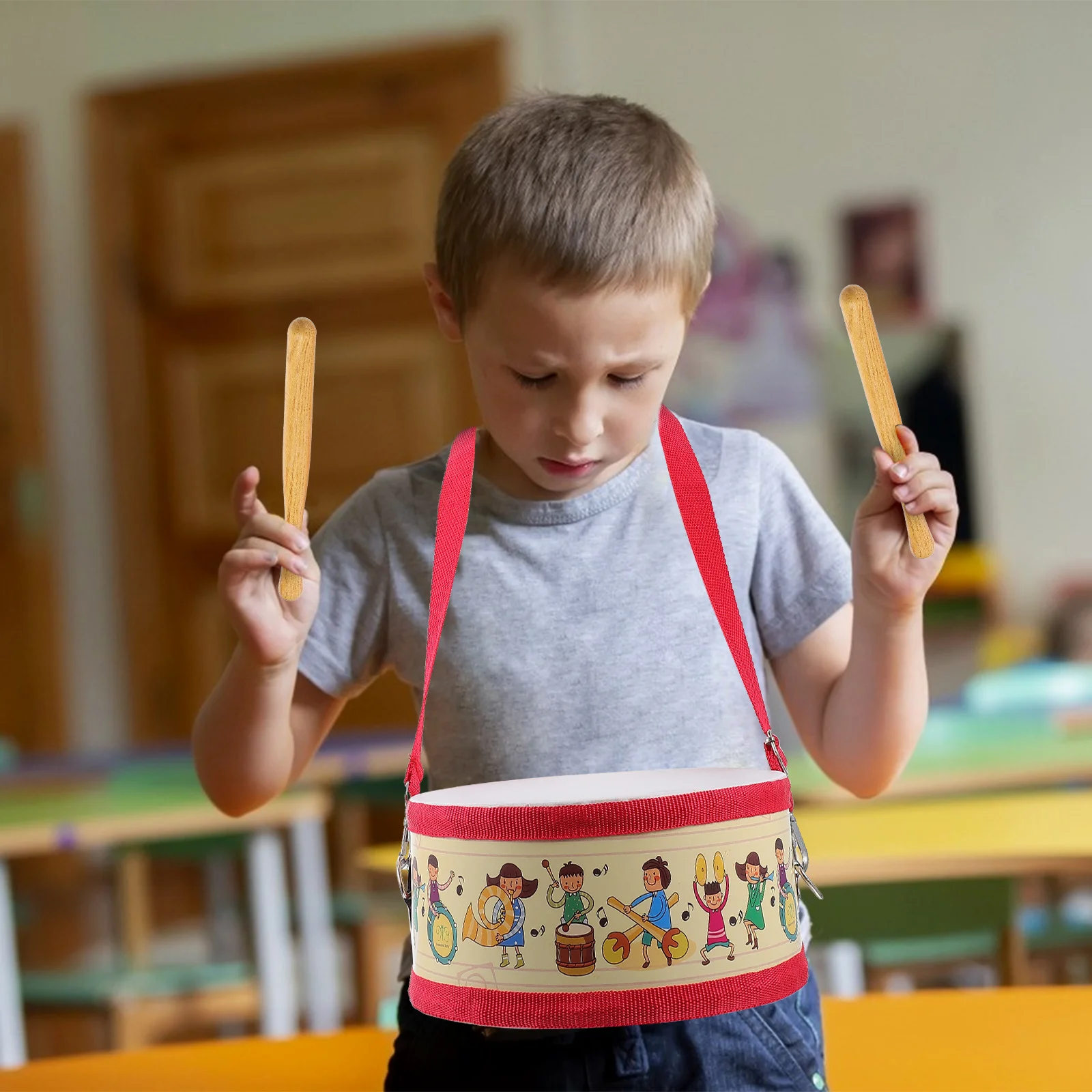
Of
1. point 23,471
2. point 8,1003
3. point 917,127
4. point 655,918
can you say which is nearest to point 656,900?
point 655,918

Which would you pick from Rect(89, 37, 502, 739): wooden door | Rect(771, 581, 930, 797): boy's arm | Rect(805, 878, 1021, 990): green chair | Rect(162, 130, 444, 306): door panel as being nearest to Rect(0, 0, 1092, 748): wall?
Rect(89, 37, 502, 739): wooden door

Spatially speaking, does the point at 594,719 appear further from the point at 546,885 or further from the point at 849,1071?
the point at 849,1071

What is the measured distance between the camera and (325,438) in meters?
5.21

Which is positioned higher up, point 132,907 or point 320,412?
point 320,412

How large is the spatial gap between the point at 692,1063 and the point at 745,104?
4.58 metres

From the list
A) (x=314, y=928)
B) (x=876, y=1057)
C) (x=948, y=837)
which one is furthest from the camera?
(x=314, y=928)

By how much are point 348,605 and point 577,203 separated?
0.33 m

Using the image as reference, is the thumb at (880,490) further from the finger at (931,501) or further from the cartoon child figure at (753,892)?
the cartoon child figure at (753,892)

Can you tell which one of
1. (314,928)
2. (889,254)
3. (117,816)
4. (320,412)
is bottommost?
(314,928)

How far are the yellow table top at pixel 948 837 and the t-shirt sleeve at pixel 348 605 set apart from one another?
2.47 ft

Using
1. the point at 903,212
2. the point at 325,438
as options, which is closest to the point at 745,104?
the point at 903,212

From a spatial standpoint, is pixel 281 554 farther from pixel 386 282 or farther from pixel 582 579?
pixel 386 282

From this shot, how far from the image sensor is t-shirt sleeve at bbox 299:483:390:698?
1.03 metres

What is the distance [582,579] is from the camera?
0.96m
